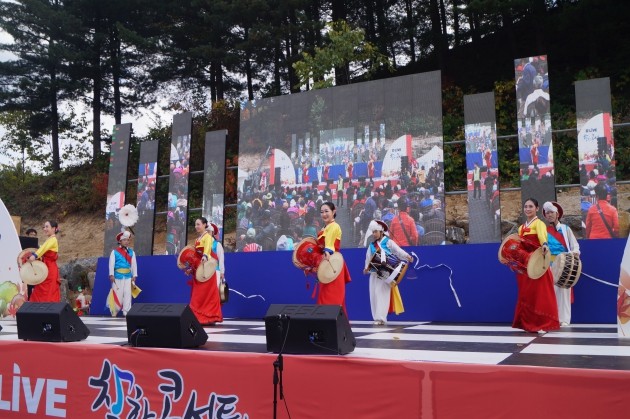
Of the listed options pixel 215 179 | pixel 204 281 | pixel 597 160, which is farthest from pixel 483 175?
pixel 215 179

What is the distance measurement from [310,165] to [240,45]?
31.4ft

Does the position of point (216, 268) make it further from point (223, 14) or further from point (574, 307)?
point (223, 14)

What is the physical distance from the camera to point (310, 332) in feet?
13.7

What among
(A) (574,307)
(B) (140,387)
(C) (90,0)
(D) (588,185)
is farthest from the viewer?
(C) (90,0)

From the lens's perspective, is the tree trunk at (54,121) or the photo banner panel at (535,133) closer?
the photo banner panel at (535,133)

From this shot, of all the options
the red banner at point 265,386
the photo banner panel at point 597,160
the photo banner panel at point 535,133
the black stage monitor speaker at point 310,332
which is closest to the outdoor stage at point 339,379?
the red banner at point 265,386

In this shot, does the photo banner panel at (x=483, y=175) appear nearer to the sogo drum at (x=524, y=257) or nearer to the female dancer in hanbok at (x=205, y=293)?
the sogo drum at (x=524, y=257)

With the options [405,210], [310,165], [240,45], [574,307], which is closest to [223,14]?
[240,45]

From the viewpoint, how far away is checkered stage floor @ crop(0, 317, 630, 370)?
3.96 m

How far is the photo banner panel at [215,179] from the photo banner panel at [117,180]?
1983 millimetres

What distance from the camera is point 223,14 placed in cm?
1928

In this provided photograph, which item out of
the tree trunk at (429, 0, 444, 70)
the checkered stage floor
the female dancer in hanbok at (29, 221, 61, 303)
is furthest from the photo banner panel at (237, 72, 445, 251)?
the tree trunk at (429, 0, 444, 70)

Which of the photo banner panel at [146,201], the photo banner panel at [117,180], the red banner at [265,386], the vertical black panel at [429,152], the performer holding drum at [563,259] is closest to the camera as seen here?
the red banner at [265,386]

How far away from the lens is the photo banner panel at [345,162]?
32.3 ft
